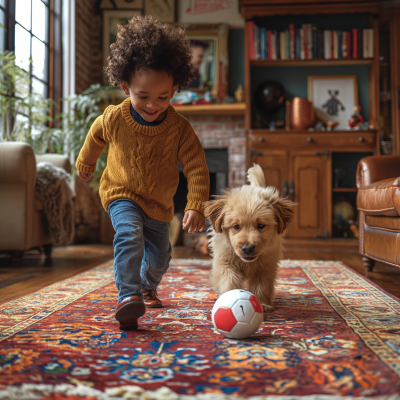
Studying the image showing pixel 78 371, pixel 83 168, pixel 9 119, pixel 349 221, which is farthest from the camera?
pixel 349 221

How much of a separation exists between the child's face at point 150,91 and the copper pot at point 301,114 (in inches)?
136

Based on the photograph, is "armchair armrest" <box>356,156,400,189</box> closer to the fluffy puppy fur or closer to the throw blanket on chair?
the fluffy puppy fur

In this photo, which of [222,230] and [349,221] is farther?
[349,221]

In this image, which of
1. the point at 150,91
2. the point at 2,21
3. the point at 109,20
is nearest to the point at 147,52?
the point at 150,91

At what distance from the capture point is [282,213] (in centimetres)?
154

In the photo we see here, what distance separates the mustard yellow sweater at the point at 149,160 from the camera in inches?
60.5

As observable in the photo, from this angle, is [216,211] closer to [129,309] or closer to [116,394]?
[129,309]

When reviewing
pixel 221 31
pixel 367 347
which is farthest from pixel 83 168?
pixel 221 31

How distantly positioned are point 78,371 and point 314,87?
15.6 feet

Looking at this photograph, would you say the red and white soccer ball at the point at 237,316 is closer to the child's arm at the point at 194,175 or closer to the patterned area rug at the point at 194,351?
the patterned area rug at the point at 194,351

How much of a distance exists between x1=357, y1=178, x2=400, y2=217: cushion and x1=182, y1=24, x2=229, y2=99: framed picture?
286 cm

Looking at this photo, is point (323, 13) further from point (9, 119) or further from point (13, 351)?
point (13, 351)

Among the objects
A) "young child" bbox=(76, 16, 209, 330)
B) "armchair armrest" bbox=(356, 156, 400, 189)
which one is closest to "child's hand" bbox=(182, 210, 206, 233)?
"young child" bbox=(76, 16, 209, 330)

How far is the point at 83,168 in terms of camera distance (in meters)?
1.68
